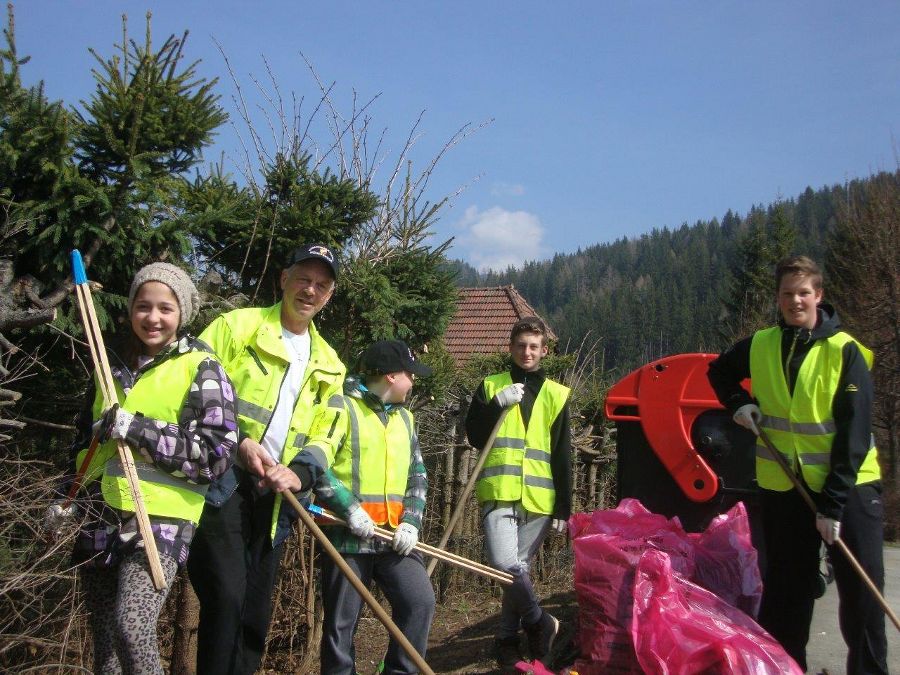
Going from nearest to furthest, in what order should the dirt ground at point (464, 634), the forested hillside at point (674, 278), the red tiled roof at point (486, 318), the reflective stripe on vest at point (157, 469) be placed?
the reflective stripe on vest at point (157, 469) < the dirt ground at point (464, 634) < the red tiled roof at point (486, 318) < the forested hillside at point (674, 278)

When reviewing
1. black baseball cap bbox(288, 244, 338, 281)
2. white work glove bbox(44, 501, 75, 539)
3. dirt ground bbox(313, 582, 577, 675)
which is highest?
black baseball cap bbox(288, 244, 338, 281)

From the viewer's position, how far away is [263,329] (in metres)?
3.09

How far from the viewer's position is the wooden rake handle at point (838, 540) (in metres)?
3.20

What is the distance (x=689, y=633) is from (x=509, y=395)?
1468 mm

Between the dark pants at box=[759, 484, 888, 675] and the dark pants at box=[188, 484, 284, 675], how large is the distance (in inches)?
86.2

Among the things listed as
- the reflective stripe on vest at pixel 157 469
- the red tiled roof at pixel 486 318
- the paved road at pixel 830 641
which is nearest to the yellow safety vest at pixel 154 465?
the reflective stripe on vest at pixel 157 469

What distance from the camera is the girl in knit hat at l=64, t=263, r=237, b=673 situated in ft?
8.05

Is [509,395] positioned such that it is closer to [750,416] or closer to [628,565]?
[628,565]

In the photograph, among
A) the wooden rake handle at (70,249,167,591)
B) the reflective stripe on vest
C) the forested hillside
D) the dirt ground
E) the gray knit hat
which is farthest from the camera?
the forested hillside

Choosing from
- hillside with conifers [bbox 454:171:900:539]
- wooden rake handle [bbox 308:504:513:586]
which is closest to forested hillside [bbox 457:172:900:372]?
hillside with conifers [bbox 454:171:900:539]

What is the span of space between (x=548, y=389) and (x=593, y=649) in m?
1.35

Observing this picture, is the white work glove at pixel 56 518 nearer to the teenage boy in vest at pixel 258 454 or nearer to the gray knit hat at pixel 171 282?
the teenage boy in vest at pixel 258 454

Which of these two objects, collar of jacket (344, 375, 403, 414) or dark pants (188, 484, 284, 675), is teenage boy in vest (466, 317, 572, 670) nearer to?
collar of jacket (344, 375, 403, 414)

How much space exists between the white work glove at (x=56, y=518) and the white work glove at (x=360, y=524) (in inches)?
43.8
